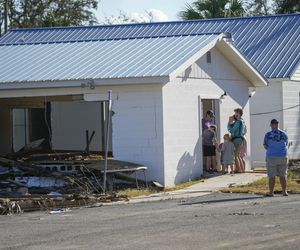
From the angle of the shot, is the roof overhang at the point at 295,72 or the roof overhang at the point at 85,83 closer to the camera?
the roof overhang at the point at 85,83

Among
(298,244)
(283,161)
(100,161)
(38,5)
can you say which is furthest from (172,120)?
(38,5)

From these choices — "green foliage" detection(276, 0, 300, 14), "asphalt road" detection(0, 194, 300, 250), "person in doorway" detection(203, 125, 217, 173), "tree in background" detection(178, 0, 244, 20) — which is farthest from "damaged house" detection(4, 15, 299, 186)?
"green foliage" detection(276, 0, 300, 14)

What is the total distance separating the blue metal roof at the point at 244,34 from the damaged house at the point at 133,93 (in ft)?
6.43

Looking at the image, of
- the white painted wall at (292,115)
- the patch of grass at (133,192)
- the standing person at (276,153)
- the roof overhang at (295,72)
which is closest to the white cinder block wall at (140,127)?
the patch of grass at (133,192)

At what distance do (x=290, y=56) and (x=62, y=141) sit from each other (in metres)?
8.32

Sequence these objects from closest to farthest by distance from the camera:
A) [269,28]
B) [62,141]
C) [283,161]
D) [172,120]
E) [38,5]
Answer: [283,161]
[172,120]
[62,141]
[269,28]
[38,5]

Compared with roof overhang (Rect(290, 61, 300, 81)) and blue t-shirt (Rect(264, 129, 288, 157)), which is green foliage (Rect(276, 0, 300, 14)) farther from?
blue t-shirt (Rect(264, 129, 288, 157))

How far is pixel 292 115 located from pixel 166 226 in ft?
50.5

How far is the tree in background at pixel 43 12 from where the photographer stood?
2135 inches

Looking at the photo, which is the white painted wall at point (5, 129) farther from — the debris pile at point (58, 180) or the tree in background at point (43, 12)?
the tree in background at point (43, 12)

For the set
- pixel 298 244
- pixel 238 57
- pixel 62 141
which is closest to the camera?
pixel 298 244

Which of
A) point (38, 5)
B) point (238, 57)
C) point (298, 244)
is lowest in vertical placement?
point (298, 244)

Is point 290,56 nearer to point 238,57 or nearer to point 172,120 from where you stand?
point 238,57

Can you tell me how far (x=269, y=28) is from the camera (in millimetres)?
30484
